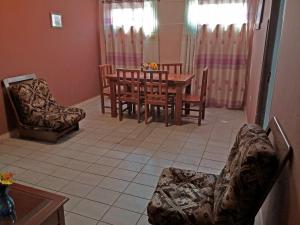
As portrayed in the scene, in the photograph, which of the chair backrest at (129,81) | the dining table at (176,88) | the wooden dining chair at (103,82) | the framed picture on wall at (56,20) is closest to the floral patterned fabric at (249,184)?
the dining table at (176,88)

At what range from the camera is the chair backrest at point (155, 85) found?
13.6 ft

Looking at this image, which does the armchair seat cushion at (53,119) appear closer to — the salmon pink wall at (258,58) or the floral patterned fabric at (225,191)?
the floral patterned fabric at (225,191)

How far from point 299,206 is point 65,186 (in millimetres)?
2191

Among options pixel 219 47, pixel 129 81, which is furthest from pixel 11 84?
pixel 219 47

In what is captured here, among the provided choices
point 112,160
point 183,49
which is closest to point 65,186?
point 112,160

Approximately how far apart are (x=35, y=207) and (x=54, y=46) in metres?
3.70

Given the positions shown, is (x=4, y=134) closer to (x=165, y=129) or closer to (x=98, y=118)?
(x=98, y=118)

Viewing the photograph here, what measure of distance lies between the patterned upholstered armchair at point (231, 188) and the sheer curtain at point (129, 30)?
159 inches

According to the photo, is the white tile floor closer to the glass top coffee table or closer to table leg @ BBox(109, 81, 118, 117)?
table leg @ BBox(109, 81, 118, 117)

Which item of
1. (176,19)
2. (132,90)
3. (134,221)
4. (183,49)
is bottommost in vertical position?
(134,221)

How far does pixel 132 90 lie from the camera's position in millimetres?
4414

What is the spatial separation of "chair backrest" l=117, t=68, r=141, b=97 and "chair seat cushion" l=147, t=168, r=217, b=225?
8.07 feet

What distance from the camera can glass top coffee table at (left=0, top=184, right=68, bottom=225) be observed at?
1.41 m

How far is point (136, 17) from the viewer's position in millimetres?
5434
